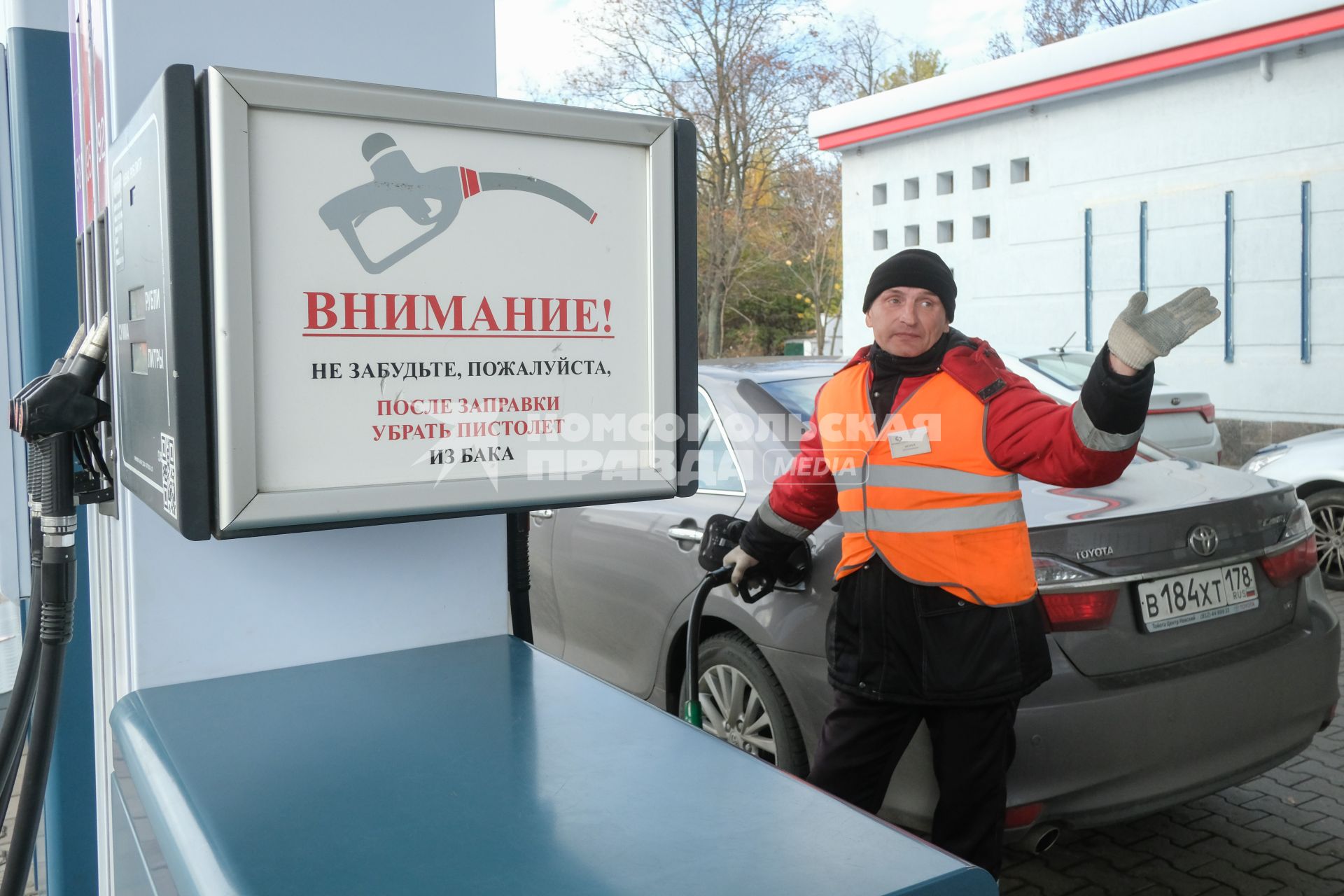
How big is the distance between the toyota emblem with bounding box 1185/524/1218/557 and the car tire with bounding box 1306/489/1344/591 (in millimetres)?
4518

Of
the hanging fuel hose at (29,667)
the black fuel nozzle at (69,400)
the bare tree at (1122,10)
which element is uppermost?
the bare tree at (1122,10)

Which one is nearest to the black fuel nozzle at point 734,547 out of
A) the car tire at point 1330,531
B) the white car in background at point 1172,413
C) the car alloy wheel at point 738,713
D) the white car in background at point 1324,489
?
the car alloy wheel at point 738,713

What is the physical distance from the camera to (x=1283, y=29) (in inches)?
548

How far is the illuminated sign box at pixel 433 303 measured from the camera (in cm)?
124

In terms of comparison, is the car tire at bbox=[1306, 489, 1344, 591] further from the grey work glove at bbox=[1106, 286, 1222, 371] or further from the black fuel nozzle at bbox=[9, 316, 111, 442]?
the black fuel nozzle at bbox=[9, 316, 111, 442]

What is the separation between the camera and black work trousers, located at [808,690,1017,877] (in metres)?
3.03

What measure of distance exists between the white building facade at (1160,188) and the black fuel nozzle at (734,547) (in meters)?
9.07

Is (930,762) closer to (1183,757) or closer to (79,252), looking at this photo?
(1183,757)

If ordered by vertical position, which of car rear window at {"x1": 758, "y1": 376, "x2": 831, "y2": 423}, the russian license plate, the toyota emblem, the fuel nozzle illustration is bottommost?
the russian license plate

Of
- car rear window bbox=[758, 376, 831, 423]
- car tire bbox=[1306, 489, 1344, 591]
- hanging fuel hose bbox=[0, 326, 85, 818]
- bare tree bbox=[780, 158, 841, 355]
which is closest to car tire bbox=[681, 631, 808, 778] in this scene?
car rear window bbox=[758, 376, 831, 423]

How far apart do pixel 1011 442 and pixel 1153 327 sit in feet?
1.87

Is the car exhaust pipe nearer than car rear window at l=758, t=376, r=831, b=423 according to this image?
Yes

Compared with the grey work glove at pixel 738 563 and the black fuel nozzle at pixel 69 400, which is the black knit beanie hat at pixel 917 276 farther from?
the black fuel nozzle at pixel 69 400

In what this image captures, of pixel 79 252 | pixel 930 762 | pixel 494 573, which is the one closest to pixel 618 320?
pixel 494 573
